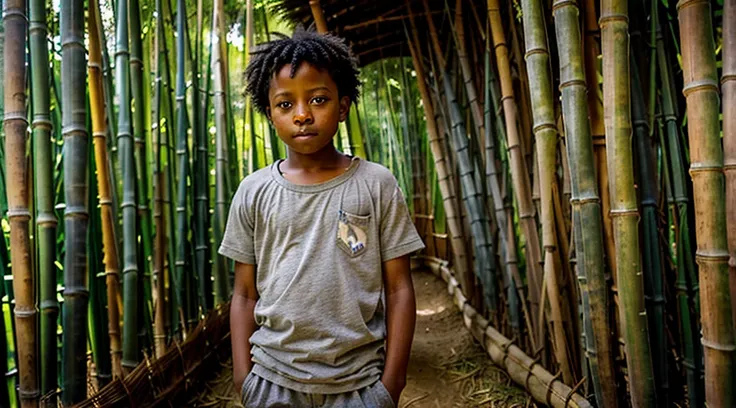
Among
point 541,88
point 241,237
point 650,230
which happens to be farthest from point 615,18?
point 241,237

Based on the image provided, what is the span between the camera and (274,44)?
93 cm

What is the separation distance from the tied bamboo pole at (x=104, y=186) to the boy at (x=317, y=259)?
48 centimetres

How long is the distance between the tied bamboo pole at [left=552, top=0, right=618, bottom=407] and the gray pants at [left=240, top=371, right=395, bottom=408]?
423 millimetres

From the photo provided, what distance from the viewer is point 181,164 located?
1686 mm

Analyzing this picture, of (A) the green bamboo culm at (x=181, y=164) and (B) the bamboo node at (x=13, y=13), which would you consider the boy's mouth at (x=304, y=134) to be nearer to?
(B) the bamboo node at (x=13, y=13)

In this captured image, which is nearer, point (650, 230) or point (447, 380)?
point (650, 230)

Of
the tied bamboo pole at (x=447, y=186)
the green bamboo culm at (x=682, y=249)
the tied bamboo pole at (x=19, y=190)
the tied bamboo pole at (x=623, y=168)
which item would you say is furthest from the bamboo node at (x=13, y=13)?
the tied bamboo pole at (x=447, y=186)

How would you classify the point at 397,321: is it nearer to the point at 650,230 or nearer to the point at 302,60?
the point at 302,60

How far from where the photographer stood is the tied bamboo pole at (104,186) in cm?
120

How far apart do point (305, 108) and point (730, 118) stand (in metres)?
0.63

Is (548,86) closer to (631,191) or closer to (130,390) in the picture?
(631,191)

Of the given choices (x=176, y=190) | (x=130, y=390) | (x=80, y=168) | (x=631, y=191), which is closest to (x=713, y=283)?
(x=631, y=191)

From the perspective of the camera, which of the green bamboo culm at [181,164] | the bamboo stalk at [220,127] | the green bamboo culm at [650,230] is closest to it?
the green bamboo culm at [650,230]

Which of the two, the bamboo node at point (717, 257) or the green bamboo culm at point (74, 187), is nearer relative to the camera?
the bamboo node at point (717, 257)
